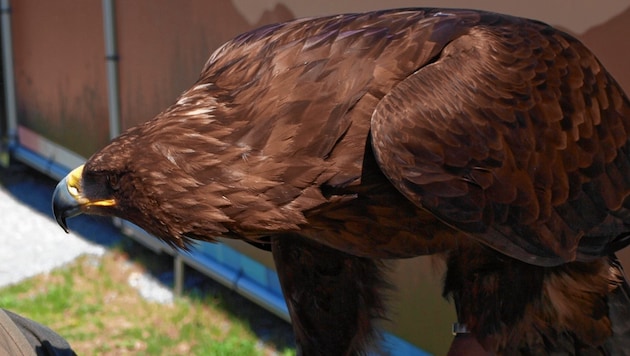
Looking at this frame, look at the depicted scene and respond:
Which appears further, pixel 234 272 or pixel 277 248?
pixel 234 272

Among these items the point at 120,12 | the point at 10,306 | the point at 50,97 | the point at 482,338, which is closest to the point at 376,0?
the point at 482,338

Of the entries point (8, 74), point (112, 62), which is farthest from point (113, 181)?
point (8, 74)

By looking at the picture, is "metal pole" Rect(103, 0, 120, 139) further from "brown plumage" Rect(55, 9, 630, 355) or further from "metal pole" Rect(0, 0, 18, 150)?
"brown plumage" Rect(55, 9, 630, 355)

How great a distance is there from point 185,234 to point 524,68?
988mm

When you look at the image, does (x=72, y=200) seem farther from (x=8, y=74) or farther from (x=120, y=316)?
(x=8, y=74)

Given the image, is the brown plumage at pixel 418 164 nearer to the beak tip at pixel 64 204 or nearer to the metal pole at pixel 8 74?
the beak tip at pixel 64 204

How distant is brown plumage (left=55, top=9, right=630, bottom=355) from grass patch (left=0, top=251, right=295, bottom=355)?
2.47 m

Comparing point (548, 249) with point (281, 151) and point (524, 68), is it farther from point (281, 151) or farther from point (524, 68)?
point (281, 151)

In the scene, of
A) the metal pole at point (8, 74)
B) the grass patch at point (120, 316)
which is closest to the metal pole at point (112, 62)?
the grass patch at point (120, 316)

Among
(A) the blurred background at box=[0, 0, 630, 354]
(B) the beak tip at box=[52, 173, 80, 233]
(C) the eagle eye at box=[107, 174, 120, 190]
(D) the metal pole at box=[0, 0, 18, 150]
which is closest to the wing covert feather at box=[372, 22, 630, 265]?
(A) the blurred background at box=[0, 0, 630, 354]

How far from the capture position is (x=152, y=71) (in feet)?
18.7

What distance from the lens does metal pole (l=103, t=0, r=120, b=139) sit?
19.5 feet

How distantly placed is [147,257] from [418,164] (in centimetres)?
434

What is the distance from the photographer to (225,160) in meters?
2.25
